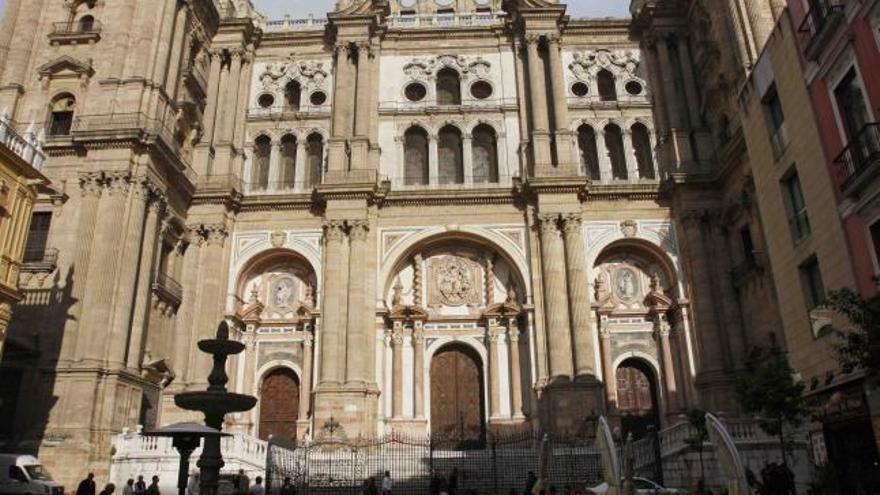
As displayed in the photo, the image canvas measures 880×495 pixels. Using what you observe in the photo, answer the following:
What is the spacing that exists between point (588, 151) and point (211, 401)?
74.8 ft

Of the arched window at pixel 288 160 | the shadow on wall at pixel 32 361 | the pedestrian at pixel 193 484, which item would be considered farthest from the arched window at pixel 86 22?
the pedestrian at pixel 193 484

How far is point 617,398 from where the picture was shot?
1101 inches

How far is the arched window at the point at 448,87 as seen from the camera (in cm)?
3306

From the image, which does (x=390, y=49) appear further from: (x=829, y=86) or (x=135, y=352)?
(x=829, y=86)

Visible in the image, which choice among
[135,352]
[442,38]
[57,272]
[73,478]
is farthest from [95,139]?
[442,38]

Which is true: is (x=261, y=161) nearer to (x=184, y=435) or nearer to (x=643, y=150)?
(x=643, y=150)

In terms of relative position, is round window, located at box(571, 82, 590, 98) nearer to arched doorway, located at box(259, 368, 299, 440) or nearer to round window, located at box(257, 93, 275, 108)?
round window, located at box(257, 93, 275, 108)

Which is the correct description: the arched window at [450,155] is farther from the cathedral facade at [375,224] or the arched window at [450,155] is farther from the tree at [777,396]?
the tree at [777,396]

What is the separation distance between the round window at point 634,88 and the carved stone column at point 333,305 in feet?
48.9

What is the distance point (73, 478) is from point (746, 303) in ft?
77.2

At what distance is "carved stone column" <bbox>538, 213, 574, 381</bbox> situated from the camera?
26.2 metres

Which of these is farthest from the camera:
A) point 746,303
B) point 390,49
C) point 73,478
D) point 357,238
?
point 390,49

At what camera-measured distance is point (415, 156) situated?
105ft

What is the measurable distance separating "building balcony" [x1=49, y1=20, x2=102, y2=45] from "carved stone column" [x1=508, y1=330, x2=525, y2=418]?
20.2 meters
